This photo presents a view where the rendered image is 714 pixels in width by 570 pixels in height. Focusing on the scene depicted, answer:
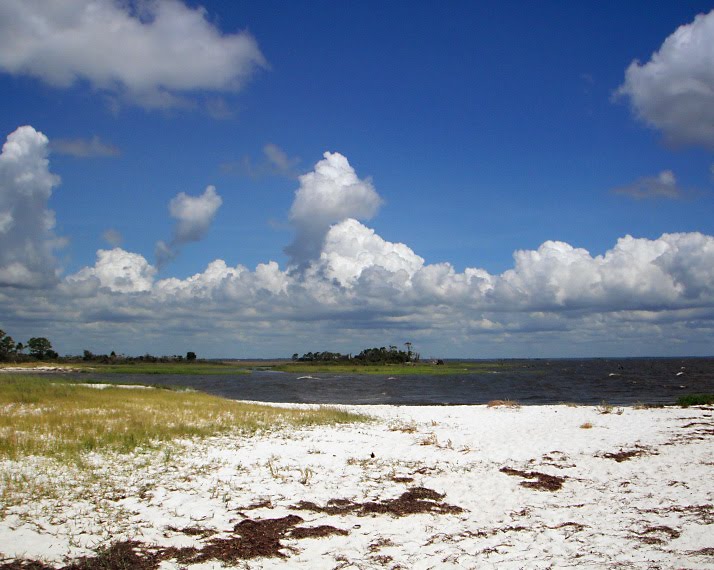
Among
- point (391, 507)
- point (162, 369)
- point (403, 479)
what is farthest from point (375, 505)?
point (162, 369)

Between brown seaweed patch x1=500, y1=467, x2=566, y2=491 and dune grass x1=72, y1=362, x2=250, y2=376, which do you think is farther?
dune grass x1=72, y1=362, x2=250, y2=376

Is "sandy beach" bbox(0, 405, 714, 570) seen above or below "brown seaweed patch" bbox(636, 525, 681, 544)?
below

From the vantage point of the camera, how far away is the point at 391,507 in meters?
12.1

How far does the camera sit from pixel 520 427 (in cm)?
2489

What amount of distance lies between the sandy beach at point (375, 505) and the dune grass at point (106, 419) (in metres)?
1.56

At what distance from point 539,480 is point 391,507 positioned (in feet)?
15.6

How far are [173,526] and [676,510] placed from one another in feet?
34.0

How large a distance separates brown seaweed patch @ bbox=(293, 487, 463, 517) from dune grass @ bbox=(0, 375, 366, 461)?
7.75 meters

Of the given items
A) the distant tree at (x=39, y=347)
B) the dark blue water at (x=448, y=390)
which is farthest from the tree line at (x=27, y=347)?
the dark blue water at (x=448, y=390)

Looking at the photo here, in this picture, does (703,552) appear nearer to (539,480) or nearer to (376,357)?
(539,480)

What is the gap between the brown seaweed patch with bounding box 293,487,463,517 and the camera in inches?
466

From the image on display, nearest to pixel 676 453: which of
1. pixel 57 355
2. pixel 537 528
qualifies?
pixel 537 528

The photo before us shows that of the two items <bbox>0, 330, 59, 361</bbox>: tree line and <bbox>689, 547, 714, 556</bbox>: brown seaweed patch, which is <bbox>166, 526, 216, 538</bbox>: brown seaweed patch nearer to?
<bbox>689, 547, 714, 556</bbox>: brown seaweed patch

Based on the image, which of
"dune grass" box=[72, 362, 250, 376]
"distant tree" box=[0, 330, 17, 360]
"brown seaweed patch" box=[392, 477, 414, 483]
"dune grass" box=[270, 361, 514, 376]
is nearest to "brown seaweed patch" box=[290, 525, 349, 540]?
"brown seaweed patch" box=[392, 477, 414, 483]
